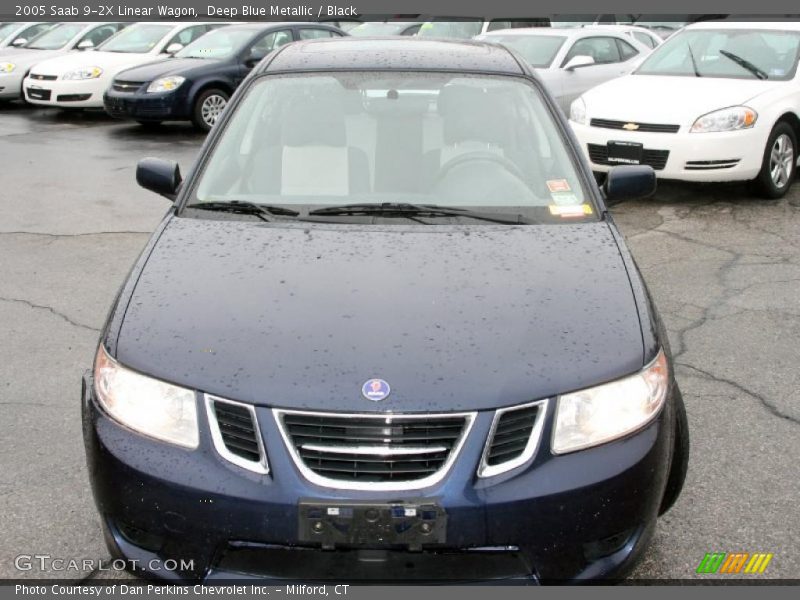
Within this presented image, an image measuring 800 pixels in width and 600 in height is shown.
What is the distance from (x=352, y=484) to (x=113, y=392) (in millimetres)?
783

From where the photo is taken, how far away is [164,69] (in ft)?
44.9

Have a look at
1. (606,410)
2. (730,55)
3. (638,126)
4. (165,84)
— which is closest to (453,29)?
(165,84)

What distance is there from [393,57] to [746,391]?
2315 millimetres

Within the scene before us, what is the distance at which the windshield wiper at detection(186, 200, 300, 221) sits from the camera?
3.65 metres

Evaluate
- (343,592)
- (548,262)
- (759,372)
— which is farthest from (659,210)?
(343,592)

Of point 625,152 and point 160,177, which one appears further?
point 625,152

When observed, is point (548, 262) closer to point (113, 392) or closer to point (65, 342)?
point (113, 392)

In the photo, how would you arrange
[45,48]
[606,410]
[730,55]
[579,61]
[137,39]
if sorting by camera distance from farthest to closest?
[45,48] → [137,39] → [579,61] → [730,55] → [606,410]

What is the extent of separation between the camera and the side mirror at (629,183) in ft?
13.8

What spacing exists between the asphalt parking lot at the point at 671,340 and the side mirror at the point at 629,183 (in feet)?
3.42

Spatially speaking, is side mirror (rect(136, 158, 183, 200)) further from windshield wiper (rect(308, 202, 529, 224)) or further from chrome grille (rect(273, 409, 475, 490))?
chrome grille (rect(273, 409, 475, 490))

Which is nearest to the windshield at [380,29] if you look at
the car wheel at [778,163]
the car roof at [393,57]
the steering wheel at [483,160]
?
the car wheel at [778,163]

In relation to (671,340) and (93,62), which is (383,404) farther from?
(93,62)

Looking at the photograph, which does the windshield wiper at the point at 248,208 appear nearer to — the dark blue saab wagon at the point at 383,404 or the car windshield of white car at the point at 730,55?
the dark blue saab wagon at the point at 383,404
